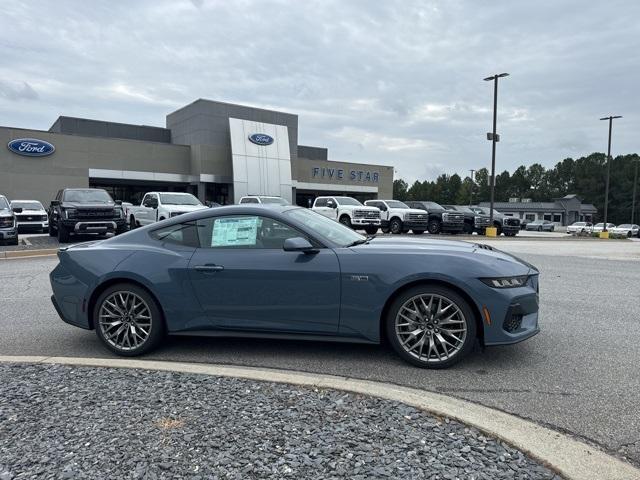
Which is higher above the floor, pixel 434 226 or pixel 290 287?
pixel 290 287

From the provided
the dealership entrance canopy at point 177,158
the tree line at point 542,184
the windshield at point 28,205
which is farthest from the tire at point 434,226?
the tree line at point 542,184

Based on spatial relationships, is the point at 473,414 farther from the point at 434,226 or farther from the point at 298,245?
the point at 434,226

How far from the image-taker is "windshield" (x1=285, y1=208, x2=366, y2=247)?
4688 mm

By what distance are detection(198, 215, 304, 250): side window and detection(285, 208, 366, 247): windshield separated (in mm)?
231

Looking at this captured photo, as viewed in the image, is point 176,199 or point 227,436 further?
point 176,199

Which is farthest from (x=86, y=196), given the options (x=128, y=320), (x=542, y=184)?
(x=542, y=184)

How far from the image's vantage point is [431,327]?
13.9 ft

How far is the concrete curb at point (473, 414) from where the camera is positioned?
265 cm

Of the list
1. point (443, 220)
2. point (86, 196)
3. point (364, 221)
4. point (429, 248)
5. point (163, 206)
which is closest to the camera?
point (429, 248)

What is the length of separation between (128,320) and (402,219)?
66.4 ft

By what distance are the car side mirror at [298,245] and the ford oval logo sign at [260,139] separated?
43354 mm

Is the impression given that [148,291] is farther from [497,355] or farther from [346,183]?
[346,183]

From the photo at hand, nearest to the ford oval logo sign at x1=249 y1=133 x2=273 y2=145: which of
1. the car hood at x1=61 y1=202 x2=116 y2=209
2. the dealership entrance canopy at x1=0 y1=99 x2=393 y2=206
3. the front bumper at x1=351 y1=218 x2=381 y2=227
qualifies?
the dealership entrance canopy at x1=0 y1=99 x2=393 y2=206

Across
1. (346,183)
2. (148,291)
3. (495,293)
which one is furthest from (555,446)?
(346,183)
